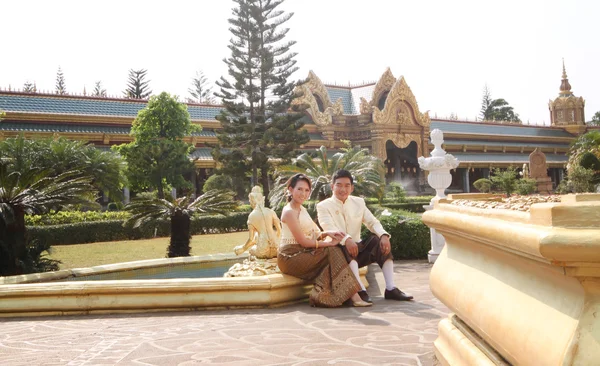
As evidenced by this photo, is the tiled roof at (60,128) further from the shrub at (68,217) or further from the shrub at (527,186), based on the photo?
the shrub at (527,186)

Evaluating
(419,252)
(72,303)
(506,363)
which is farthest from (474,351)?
(419,252)

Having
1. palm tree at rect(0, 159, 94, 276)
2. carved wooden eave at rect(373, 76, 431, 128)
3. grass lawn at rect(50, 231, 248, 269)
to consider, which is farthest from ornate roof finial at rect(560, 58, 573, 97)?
palm tree at rect(0, 159, 94, 276)

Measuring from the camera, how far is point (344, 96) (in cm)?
3541

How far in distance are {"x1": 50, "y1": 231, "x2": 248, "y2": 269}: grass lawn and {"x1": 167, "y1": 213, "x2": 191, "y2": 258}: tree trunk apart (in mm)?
2248

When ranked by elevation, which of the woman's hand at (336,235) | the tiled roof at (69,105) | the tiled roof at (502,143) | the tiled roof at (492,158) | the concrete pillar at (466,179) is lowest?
the woman's hand at (336,235)

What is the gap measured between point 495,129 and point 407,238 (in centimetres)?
3301

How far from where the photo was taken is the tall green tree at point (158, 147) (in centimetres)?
2212

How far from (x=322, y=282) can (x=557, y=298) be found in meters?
3.44

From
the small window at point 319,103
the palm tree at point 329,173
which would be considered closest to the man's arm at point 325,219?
the palm tree at point 329,173

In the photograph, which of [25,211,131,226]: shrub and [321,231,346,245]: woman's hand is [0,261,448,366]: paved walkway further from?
[25,211,131,226]: shrub

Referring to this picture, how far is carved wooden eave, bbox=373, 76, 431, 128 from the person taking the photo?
32.7 m

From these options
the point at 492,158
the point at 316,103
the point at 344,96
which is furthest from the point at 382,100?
the point at 492,158

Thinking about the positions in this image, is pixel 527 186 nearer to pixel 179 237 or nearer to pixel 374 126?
pixel 374 126

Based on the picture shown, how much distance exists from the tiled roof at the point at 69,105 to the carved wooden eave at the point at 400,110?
9.85 m
